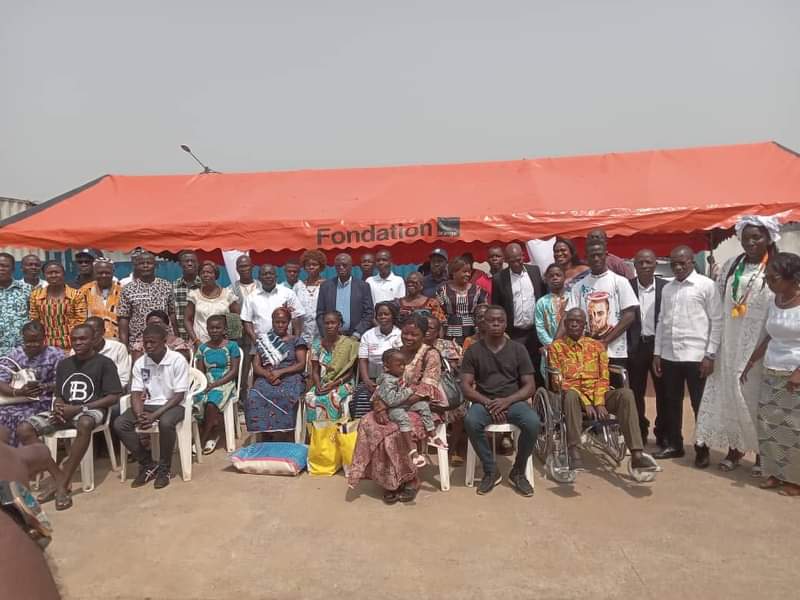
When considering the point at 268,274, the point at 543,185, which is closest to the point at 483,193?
the point at 543,185

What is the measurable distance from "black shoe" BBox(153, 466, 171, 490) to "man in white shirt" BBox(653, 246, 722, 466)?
12.8ft

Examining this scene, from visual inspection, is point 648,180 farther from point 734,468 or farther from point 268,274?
point 268,274

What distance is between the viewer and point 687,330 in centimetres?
422

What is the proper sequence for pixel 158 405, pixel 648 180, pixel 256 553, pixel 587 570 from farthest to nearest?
pixel 648 180 → pixel 158 405 → pixel 256 553 → pixel 587 570

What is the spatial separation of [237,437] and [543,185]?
4534mm

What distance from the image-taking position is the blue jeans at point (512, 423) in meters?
3.75

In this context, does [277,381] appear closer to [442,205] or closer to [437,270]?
[437,270]

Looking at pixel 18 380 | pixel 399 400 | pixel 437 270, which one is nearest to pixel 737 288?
pixel 437 270

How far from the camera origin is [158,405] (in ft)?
14.0

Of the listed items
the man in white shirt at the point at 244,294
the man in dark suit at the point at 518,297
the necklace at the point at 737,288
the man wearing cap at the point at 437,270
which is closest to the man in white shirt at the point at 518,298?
the man in dark suit at the point at 518,297

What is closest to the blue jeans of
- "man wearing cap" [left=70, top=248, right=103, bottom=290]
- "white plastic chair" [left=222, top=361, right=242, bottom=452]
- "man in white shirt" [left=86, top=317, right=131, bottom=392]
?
"white plastic chair" [left=222, top=361, right=242, bottom=452]

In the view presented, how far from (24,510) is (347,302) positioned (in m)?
4.07

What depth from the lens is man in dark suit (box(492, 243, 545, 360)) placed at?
16.0 ft

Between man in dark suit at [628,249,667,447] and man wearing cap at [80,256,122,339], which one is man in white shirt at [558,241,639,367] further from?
man wearing cap at [80,256,122,339]
